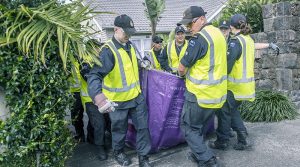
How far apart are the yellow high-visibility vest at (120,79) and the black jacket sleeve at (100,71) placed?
0.08 meters

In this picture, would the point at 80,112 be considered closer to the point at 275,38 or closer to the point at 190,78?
the point at 190,78

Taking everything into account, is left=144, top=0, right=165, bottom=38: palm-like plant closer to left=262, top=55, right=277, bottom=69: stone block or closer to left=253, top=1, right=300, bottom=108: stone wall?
left=253, top=1, right=300, bottom=108: stone wall

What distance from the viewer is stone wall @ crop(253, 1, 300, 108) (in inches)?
296

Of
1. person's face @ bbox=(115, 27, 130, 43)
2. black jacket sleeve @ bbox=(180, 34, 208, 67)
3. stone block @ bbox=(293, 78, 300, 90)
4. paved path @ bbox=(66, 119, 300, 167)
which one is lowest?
paved path @ bbox=(66, 119, 300, 167)

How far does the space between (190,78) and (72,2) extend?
1.62 m

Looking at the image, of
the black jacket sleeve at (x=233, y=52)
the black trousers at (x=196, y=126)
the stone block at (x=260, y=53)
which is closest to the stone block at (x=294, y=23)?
the stone block at (x=260, y=53)

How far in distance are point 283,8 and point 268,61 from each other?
116 centimetres

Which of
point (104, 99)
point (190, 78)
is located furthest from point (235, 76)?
point (104, 99)

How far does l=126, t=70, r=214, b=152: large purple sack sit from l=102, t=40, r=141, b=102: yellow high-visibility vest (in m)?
0.40

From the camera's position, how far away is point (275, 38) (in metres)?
7.64

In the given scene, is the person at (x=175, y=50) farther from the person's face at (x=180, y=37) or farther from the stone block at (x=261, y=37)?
the stone block at (x=261, y=37)

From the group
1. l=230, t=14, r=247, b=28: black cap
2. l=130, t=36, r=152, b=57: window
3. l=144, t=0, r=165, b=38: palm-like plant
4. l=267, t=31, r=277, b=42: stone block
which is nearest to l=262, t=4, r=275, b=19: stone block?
l=267, t=31, r=277, b=42: stone block

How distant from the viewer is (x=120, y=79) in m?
4.42

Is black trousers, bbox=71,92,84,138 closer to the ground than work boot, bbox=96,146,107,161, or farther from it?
farther from it
